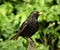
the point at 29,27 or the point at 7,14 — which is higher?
the point at 29,27

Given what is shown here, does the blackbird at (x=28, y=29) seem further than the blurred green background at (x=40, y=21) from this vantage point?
No

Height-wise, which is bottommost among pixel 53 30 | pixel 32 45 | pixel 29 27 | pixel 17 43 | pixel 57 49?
pixel 57 49

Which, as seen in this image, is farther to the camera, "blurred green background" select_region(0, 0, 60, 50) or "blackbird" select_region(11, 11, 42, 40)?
"blurred green background" select_region(0, 0, 60, 50)

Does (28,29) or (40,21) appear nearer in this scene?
(28,29)

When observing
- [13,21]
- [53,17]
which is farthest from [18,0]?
[53,17]

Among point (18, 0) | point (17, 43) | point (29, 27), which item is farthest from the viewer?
point (18, 0)

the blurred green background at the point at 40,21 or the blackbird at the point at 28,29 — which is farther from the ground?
the blackbird at the point at 28,29

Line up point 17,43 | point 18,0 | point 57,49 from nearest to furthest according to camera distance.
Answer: point 17,43 → point 57,49 → point 18,0

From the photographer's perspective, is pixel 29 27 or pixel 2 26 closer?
pixel 29 27

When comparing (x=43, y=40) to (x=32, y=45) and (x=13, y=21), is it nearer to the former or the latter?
(x=13, y=21)

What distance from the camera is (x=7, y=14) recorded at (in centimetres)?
417

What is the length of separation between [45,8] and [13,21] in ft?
1.58

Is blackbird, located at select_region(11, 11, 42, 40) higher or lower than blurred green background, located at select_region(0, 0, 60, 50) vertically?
higher

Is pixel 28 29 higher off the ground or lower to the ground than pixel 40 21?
higher
